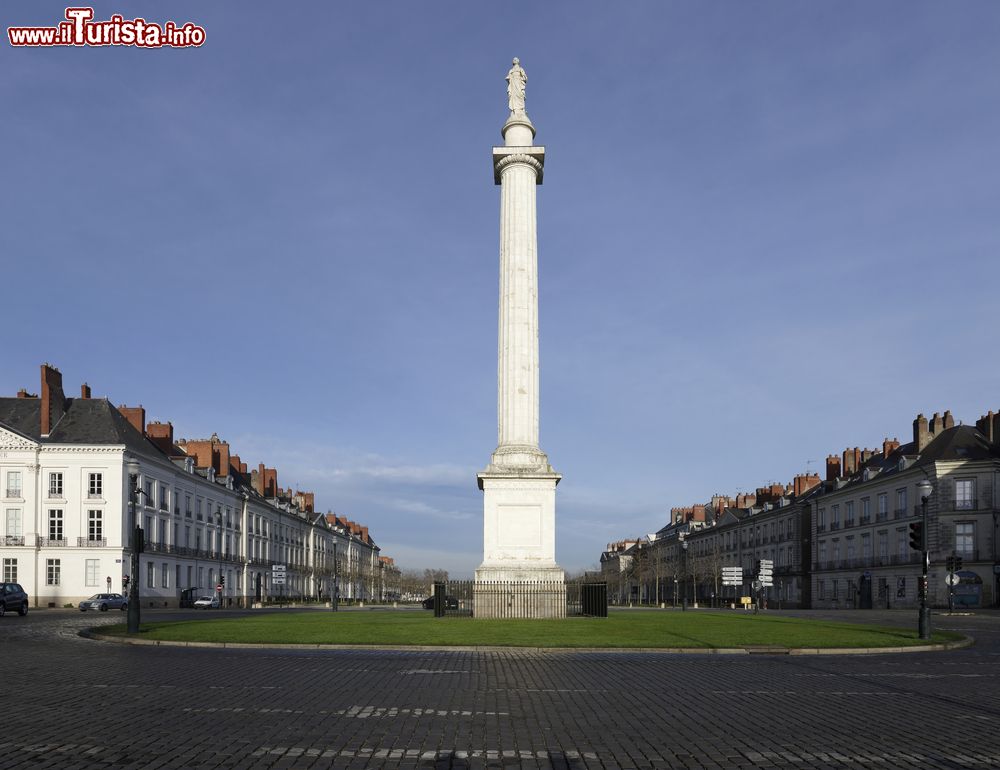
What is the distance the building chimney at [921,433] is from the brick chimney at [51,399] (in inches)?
2608

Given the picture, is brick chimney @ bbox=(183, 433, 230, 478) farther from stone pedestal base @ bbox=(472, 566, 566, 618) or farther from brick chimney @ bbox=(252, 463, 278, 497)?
stone pedestal base @ bbox=(472, 566, 566, 618)

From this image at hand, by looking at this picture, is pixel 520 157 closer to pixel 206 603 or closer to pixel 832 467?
pixel 206 603

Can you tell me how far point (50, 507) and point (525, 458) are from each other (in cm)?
4478

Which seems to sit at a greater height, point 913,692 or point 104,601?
point 913,692

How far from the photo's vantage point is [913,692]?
14.8 m

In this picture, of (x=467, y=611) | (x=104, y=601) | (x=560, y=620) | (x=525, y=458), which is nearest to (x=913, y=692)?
(x=560, y=620)

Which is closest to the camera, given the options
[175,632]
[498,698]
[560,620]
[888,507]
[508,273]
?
[498,698]

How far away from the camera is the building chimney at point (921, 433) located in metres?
77.6

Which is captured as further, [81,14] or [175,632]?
[175,632]

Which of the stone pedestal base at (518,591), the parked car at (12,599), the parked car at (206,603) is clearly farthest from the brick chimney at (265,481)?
the stone pedestal base at (518,591)

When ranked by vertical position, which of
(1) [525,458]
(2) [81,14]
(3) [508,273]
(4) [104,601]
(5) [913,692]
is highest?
(2) [81,14]

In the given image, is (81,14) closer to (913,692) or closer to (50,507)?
(913,692)

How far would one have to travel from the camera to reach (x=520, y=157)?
39875mm

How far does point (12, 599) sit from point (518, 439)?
2982 centimetres
